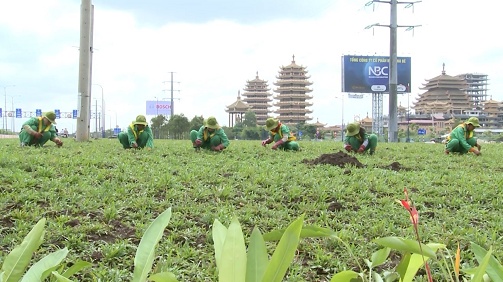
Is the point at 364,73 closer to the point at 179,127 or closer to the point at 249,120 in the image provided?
the point at 179,127

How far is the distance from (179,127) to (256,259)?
34850mm

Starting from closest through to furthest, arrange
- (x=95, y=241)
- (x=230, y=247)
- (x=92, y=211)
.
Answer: (x=230, y=247) < (x=95, y=241) < (x=92, y=211)

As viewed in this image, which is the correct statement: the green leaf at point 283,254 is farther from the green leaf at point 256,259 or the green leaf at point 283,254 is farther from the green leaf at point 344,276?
the green leaf at point 344,276

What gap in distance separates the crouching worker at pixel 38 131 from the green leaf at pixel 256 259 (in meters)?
7.86

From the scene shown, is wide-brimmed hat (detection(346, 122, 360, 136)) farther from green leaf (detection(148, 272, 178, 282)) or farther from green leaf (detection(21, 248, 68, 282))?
green leaf (detection(148, 272, 178, 282))

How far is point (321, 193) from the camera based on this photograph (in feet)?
13.6

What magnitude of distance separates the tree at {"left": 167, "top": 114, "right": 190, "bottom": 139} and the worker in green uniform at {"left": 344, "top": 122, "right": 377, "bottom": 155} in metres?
27.1

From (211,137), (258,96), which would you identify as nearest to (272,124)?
(211,137)

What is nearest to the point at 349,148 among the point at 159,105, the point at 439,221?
the point at 439,221

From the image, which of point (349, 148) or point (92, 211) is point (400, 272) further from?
point (349, 148)

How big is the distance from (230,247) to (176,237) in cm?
229

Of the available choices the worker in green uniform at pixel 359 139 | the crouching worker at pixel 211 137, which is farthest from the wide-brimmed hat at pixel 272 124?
the worker in green uniform at pixel 359 139

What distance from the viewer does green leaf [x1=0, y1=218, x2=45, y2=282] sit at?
0.95m

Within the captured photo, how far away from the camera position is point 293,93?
5994 centimetres
